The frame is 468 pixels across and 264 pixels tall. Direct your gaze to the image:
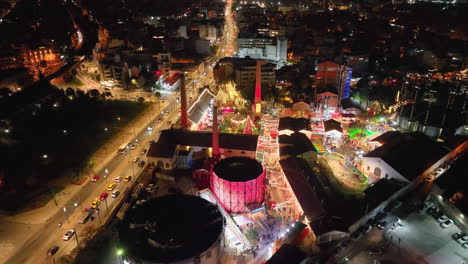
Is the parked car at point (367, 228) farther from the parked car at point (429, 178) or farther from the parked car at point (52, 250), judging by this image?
the parked car at point (52, 250)

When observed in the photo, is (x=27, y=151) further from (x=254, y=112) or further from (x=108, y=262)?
(x=254, y=112)

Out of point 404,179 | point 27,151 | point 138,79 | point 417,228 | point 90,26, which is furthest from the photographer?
point 90,26

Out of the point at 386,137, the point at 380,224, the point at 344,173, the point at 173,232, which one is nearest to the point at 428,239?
the point at 380,224

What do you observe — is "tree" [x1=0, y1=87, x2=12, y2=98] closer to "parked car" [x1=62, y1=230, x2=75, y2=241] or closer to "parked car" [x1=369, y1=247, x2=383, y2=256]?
"parked car" [x1=62, y1=230, x2=75, y2=241]

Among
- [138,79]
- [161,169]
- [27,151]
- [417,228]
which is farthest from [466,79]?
[27,151]

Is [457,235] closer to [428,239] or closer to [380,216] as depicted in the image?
[428,239]

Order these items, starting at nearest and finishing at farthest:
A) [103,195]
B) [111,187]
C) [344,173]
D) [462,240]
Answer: [462,240]
[103,195]
[111,187]
[344,173]

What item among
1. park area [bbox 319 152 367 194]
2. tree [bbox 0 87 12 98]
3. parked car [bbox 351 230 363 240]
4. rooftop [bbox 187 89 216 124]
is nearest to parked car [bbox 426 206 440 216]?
park area [bbox 319 152 367 194]
